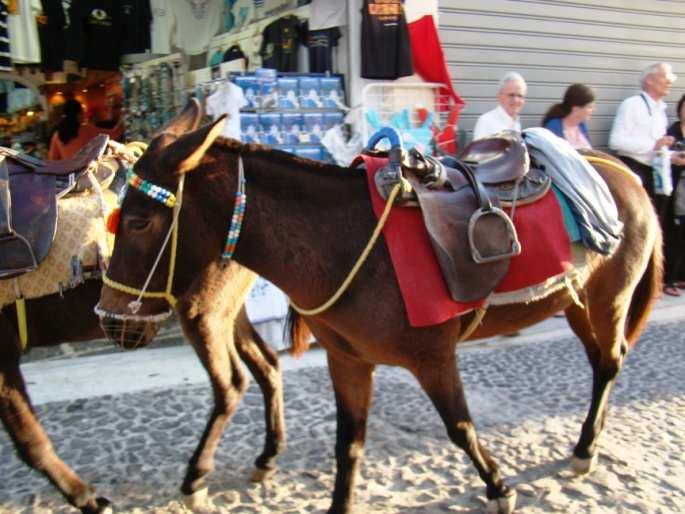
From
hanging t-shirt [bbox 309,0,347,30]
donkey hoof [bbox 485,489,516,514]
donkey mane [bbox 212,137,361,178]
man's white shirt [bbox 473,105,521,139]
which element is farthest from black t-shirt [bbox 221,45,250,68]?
donkey hoof [bbox 485,489,516,514]

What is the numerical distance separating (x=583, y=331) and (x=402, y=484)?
4.17 feet

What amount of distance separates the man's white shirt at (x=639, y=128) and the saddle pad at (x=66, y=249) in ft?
18.7

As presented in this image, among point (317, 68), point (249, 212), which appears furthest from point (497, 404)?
point (317, 68)

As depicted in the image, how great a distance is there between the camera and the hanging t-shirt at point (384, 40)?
214 inches

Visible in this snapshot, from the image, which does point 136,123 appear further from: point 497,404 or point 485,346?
point 497,404

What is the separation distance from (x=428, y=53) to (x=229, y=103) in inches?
79.7

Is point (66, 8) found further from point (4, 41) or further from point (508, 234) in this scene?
point (508, 234)

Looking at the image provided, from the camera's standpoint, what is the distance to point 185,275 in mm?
2211

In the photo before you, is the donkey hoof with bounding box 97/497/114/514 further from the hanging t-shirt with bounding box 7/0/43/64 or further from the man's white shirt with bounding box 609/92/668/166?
the man's white shirt with bounding box 609/92/668/166

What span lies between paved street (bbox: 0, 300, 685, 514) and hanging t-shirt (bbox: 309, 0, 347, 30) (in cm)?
293

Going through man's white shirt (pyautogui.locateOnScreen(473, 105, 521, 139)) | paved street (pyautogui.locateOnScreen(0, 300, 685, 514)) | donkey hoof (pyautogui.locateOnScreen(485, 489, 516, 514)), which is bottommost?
paved street (pyautogui.locateOnScreen(0, 300, 685, 514))

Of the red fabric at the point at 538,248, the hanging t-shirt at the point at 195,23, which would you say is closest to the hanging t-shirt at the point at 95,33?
the hanging t-shirt at the point at 195,23

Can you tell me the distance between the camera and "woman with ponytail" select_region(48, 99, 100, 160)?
20.6 feet

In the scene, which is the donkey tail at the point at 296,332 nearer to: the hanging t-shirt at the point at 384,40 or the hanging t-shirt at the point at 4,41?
the hanging t-shirt at the point at 384,40
